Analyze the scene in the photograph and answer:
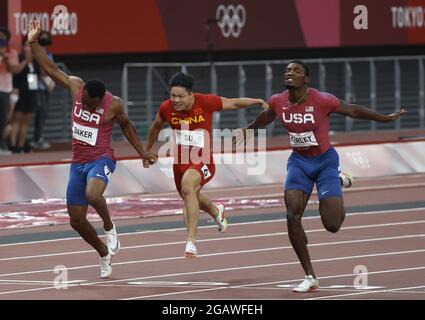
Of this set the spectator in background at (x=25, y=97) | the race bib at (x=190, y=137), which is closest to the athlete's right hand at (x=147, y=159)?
the race bib at (x=190, y=137)

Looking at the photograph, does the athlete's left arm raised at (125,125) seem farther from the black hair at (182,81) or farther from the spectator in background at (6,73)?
the spectator in background at (6,73)

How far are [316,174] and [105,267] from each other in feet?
8.62

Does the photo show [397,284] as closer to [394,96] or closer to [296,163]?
[296,163]

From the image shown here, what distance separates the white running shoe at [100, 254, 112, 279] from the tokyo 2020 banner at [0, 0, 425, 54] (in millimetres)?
15158

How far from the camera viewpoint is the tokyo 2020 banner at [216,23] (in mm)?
33781

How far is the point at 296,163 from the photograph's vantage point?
17.4m

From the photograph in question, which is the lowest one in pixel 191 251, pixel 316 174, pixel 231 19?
pixel 191 251

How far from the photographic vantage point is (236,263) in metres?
19.4

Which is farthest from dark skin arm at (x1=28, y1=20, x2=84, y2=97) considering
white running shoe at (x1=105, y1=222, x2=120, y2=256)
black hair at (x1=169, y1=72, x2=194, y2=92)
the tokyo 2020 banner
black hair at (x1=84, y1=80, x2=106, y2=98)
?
the tokyo 2020 banner

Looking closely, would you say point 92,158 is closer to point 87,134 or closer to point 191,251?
Answer: point 87,134

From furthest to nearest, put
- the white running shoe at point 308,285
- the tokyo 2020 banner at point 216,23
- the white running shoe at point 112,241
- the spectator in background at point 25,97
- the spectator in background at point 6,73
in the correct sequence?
the tokyo 2020 banner at point 216,23 → the spectator in background at point 25,97 → the spectator in background at point 6,73 → the white running shoe at point 112,241 → the white running shoe at point 308,285

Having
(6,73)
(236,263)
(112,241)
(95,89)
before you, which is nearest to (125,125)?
(95,89)
